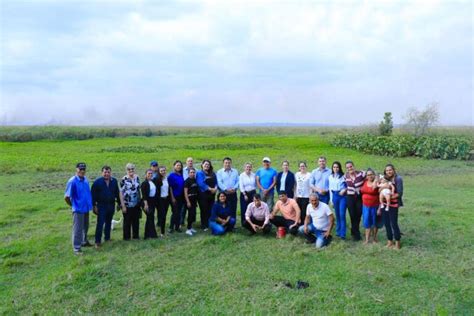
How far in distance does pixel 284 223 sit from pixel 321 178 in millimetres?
1378

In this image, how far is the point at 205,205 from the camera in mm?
10352

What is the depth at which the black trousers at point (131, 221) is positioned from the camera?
9.41 m

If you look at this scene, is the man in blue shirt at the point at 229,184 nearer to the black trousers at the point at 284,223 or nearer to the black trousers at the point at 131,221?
the black trousers at the point at 284,223

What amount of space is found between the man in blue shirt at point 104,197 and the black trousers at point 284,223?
139 inches

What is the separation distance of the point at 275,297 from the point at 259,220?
3.39 m

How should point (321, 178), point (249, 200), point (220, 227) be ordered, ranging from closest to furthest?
point (321, 178), point (220, 227), point (249, 200)

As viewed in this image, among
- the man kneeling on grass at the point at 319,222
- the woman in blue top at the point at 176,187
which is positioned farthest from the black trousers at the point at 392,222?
the woman in blue top at the point at 176,187

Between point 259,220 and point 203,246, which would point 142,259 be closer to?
point 203,246

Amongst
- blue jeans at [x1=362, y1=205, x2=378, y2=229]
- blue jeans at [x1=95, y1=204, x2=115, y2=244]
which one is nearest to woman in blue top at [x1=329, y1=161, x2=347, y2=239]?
blue jeans at [x1=362, y1=205, x2=378, y2=229]

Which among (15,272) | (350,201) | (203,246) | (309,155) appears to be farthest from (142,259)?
(309,155)

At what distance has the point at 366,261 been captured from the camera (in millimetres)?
7957

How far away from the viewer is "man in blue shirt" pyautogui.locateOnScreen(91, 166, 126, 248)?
9039 mm

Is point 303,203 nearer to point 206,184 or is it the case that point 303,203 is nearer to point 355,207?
point 355,207

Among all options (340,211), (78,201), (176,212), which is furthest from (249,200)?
(78,201)
